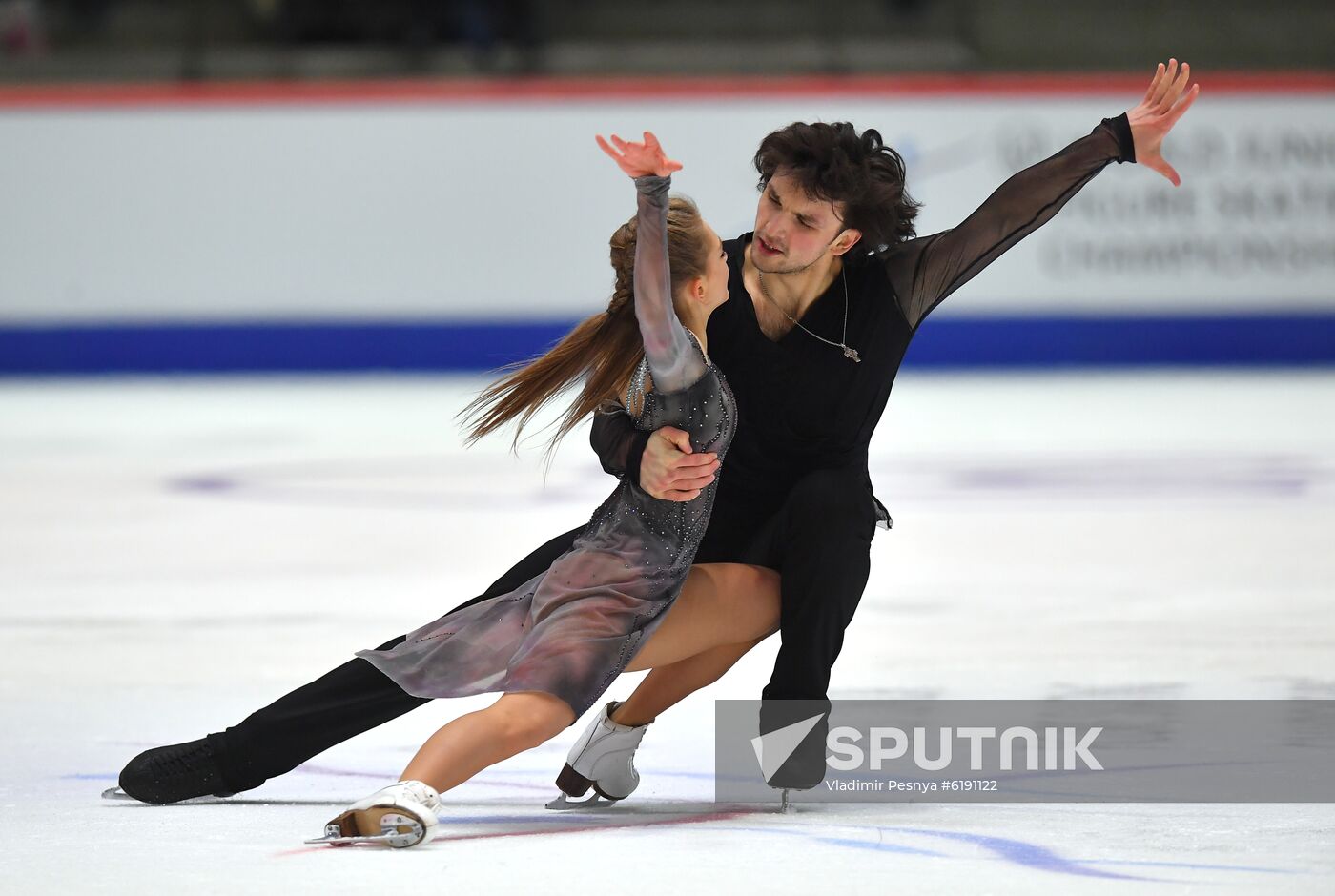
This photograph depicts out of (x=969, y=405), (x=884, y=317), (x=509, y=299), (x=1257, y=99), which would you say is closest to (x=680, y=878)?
(x=884, y=317)

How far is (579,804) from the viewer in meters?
2.43

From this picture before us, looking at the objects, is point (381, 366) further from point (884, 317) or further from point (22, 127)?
point (884, 317)

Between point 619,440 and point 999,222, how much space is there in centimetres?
64

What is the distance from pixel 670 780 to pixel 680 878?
577 mm

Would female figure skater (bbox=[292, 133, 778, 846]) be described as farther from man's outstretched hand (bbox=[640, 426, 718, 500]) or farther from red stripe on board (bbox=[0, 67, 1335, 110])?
red stripe on board (bbox=[0, 67, 1335, 110])

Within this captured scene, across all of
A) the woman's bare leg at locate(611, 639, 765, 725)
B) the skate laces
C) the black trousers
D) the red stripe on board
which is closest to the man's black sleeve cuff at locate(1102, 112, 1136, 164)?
Answer: the black trousers

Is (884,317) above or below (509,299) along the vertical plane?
below

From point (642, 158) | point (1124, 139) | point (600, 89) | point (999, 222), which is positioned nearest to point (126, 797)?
point (642, 158)

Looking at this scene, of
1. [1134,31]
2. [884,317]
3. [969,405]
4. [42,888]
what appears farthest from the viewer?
[1134,31]

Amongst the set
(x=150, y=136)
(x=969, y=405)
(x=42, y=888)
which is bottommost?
(x=42, y=888)

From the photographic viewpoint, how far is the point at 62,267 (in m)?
9.89

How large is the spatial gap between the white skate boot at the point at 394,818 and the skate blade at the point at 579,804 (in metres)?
0.32

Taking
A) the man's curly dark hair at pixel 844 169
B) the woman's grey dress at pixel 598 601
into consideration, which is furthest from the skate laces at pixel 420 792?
the man's curly dark hair at pixel 844 169

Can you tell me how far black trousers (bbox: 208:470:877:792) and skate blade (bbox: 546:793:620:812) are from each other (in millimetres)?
222
